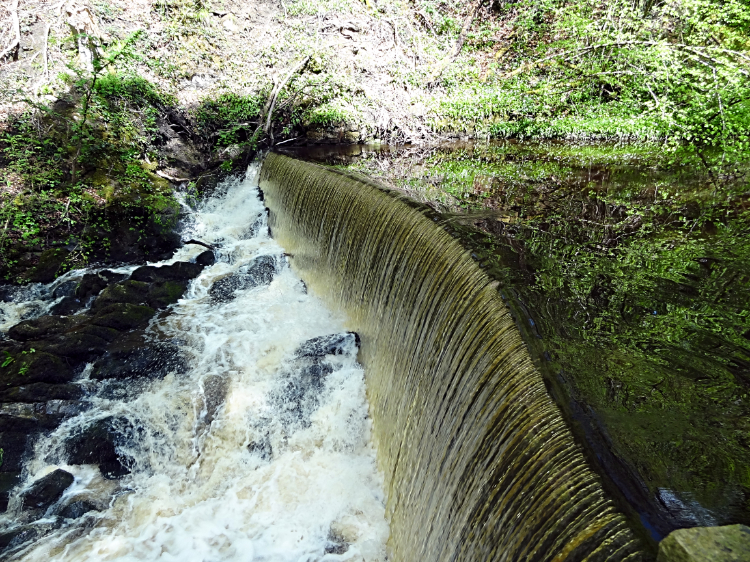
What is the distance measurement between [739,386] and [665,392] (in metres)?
0.44

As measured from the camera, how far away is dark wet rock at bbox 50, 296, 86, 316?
6551 mm

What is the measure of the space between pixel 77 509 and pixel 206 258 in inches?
197

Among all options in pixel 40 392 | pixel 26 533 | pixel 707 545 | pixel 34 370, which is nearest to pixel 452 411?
pixel 707 545

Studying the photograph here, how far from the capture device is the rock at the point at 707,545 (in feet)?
3.55

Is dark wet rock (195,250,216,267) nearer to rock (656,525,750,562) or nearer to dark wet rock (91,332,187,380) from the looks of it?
dark wet rock (91,332,187,380)

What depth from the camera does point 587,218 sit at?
5250 millimetres

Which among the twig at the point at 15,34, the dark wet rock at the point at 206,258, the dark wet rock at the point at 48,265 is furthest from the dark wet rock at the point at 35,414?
the twig at the point at 15,34

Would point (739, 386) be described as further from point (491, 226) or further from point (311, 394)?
point (311, 394)

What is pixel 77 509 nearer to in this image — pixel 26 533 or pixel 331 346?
pixel 26 533

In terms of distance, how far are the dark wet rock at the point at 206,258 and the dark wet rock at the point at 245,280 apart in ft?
2.50

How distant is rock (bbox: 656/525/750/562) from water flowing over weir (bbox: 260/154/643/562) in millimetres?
195

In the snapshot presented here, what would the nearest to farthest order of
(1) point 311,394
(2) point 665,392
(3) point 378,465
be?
(2) point 665,392 → (3) point 378,465 → (1) point 311,394

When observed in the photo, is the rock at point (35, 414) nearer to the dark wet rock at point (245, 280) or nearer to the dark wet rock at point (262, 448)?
the dark wet rock at point (262, 448)

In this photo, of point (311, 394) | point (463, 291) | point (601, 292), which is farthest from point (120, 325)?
point (601, 292)
